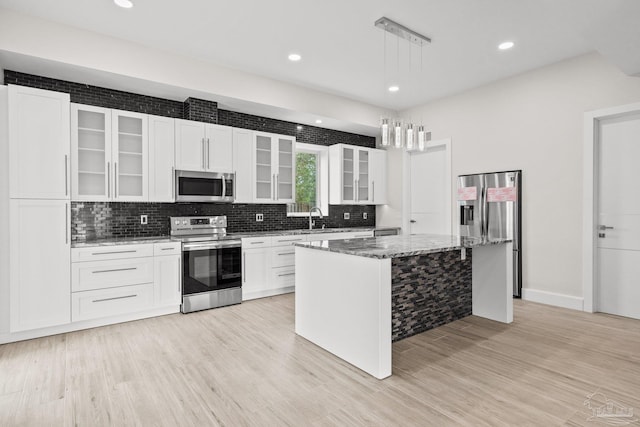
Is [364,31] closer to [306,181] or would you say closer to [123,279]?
[306,181]

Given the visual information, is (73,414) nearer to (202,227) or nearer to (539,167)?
(202,227)

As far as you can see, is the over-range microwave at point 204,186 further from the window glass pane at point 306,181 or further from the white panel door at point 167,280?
the window glass pane at point 306,181

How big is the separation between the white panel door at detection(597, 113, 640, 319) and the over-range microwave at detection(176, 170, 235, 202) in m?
4.61

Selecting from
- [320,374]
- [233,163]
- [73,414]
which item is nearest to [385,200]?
[233,163]

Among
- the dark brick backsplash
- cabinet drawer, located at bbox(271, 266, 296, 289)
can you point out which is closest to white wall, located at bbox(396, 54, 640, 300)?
the dark brick backsplash

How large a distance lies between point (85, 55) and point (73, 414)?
328 cm

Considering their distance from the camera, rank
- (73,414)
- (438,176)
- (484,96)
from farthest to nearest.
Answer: (438,176)
(484,96)
(73,414)

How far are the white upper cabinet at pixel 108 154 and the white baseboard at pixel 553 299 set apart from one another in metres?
5.07

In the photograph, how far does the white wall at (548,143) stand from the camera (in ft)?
13.0

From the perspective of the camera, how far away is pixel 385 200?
657 centimetres

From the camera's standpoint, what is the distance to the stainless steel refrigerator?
4.56 m

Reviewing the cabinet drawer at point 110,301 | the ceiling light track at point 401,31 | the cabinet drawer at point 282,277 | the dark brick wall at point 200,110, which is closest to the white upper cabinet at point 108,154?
the dark brick wall at point 200,110

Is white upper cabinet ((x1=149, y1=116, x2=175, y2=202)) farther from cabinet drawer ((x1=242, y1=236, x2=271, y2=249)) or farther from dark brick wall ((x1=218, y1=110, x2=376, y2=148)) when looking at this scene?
cabinet drawer ((x1=242, y1=236, x2=271, y2=249))

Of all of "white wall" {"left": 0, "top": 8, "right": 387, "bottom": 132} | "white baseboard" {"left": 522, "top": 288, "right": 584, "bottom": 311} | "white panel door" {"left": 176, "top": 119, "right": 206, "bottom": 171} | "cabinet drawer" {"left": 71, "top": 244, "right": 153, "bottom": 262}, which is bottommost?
"white baseboard" {"left": 522, "top": 288, "right": 584, "bottom": 311}
